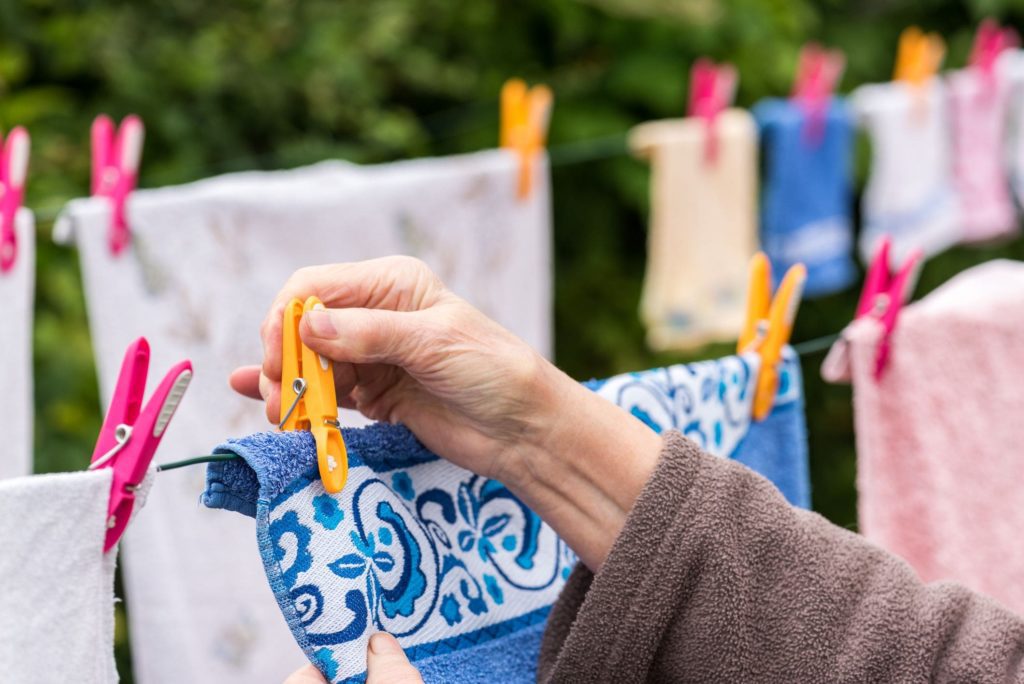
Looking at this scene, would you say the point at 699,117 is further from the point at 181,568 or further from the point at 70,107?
the point at 70,107

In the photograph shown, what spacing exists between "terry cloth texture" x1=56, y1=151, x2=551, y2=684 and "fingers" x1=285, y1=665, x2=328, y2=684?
434 millimetres

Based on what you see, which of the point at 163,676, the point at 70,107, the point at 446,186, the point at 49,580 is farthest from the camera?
the point at 70,107

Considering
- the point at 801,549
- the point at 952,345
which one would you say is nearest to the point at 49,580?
the point at 801,549

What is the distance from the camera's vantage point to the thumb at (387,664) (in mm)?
541

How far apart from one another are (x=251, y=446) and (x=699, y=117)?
1053 millimetres

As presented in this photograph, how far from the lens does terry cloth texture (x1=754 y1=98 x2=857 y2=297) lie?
1.51 m

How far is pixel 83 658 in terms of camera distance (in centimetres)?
51

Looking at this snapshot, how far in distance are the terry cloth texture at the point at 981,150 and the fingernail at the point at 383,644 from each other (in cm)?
138

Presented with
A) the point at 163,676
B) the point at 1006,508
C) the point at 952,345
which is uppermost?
the point at 952,345

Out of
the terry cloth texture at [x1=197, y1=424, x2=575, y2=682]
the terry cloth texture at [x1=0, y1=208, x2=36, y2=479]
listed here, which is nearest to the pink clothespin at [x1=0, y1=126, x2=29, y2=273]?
the terry cloth texture at [x1=0, y1=208, x2=36, y2=479]

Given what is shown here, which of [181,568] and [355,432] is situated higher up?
[355,432]

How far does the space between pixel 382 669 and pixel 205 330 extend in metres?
0.48

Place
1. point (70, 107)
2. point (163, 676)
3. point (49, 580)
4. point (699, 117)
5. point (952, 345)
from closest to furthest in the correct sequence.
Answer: point (49, 580) → point (952, 345) → point (163, 676) → point (699, 117) → point (70, 107)

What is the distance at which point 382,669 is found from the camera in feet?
1.78
